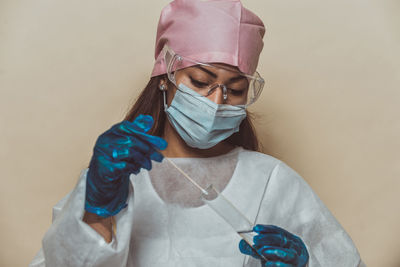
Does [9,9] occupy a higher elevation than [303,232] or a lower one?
higher

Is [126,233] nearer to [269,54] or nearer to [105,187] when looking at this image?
[105,187]

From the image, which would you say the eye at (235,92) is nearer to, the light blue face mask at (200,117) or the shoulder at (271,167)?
the light blue face mask at (200,117)

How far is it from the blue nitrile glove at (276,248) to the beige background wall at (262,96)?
0.92 m

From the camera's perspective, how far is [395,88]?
8.45ft

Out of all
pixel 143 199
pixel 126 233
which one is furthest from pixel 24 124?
pixel 126 233

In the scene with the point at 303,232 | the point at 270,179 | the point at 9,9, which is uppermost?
the point at 9,9

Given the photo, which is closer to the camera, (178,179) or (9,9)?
(178,179)

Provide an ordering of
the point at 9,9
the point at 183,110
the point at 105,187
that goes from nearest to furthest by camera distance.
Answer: the point at 105,187, the point at 183,110, the point at 9,9

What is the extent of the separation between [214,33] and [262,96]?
789mm

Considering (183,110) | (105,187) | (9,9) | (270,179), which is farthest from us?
(9,9)

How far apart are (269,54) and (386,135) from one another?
2.22 ft

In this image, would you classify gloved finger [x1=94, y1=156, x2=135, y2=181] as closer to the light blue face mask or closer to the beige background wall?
the light blue face mask

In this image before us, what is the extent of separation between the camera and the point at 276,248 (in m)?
1.65

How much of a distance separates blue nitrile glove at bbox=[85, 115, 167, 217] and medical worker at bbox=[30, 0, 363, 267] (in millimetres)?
38
